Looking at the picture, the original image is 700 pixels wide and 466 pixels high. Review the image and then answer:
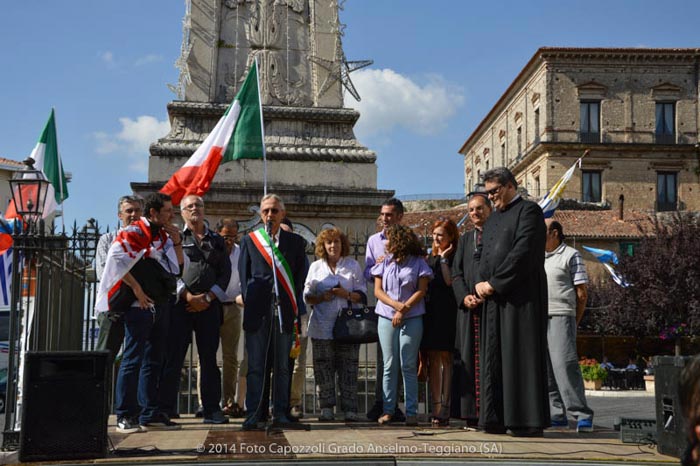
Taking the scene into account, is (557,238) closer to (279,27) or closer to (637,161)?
(279,27)

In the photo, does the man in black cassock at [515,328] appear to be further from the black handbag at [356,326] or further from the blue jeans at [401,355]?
the black handbag at [356,326]

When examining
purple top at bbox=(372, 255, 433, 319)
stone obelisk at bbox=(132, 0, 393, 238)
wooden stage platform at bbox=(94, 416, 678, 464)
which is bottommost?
wooden stage platform at bbox=(94, 416, 678, 464)

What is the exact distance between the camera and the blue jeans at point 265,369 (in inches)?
273

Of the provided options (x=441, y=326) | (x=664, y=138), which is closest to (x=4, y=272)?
(x=441, y=326)

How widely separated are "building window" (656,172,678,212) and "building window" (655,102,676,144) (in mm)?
1920

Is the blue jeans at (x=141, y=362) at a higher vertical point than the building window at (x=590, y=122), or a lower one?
lower

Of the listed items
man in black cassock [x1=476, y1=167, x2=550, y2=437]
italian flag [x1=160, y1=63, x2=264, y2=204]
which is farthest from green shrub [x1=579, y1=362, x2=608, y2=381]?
man in black cassock [x1=476, y1=167, x2=550, y2=437]

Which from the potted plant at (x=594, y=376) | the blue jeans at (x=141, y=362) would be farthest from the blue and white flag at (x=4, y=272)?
the potted plant at (x=594, y=376)

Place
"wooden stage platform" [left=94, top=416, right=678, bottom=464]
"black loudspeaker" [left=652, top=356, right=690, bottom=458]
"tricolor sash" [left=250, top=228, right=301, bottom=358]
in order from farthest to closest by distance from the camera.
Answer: "tricolor sash" [left=250, top=228, right=301, bottom=358], "black loudspeaker" [left=652, top=356, right=690, bottom=458], "wooden stage platform" [left=94, top=416, right=678, bottom=464]

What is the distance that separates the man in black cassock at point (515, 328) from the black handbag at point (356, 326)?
115 cm

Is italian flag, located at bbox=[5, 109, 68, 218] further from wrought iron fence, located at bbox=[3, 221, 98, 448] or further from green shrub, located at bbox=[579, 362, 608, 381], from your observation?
green shrub, located at bbox=[579, 362, 608, 381]

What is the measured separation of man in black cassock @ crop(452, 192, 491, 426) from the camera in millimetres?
6980

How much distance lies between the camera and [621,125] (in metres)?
48.6

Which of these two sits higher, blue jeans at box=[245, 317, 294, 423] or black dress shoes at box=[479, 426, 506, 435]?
blue jeans at box=[245, 317, 294, 423]
